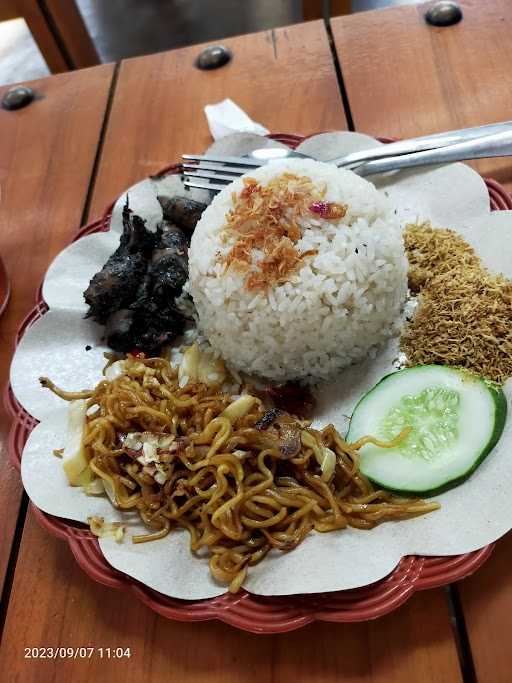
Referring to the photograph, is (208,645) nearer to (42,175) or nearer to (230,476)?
(230,476)

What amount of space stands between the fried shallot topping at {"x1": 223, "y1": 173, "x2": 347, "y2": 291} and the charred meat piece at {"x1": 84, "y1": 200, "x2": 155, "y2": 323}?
45 centimetres

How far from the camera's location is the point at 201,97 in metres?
3.47

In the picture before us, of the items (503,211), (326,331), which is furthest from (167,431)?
(503,211)

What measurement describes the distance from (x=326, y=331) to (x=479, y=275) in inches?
24.0

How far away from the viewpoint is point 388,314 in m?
2.26

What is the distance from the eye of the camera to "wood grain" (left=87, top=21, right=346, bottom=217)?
317cm

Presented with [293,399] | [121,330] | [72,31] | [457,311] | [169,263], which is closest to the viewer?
[457,311]

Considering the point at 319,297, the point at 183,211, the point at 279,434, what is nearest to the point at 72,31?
the point at 183,211

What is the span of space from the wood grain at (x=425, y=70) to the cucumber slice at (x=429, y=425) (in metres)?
1.25

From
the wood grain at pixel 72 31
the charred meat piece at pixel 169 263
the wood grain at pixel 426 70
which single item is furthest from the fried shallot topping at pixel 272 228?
the wood grain at pixel 72 31

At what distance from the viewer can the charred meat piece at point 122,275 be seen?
7.79 feet

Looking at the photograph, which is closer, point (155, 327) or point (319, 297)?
point (319, 297)

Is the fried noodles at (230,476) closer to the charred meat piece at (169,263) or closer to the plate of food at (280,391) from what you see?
the plate of food at (280,391)

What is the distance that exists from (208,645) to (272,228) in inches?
55.4
